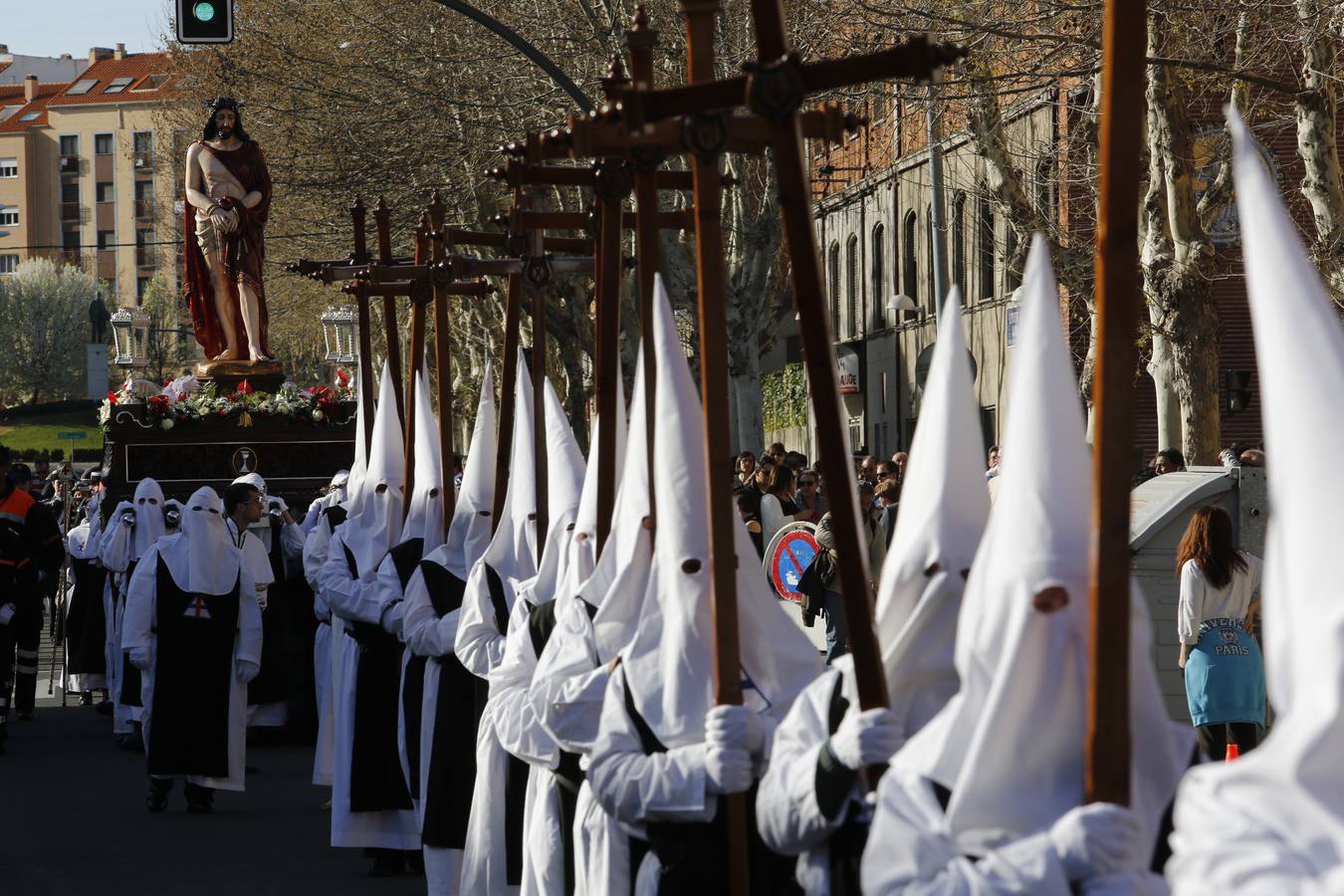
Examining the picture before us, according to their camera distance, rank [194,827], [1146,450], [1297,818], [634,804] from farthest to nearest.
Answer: [1146,450] → [194,827] → [634,804] → [1297,818]

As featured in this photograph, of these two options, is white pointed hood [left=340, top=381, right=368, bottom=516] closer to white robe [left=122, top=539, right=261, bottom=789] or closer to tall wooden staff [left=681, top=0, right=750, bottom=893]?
white robe [left=122, top=539, right=261, bottom=789]

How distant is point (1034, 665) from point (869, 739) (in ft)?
2.21

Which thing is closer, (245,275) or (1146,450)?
(245,275)

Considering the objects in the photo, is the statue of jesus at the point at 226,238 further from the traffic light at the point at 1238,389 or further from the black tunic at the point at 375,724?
the traffic light at the point at 1238,389

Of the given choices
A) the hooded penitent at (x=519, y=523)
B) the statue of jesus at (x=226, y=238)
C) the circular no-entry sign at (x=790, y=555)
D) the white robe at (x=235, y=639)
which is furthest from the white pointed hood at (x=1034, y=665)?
the statue of jesus at (x=226, y=238)

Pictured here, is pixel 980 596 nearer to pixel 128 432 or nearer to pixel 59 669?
pixel 128 432

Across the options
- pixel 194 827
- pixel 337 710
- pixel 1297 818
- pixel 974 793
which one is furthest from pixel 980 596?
pixel 194 827

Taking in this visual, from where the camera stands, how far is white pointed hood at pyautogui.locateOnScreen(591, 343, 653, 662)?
6828mm

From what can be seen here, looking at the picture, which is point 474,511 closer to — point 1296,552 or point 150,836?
point 150,836

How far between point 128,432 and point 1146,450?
58.2ft

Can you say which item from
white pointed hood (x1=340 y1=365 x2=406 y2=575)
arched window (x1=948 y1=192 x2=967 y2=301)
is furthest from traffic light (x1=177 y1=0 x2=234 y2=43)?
arched window (x1=948 y1=192 x2=967 y2=301)

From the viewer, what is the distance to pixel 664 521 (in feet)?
20.3

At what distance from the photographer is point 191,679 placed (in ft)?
44.6

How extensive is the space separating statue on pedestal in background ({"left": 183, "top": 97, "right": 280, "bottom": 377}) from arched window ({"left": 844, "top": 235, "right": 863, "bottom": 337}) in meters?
27.9
